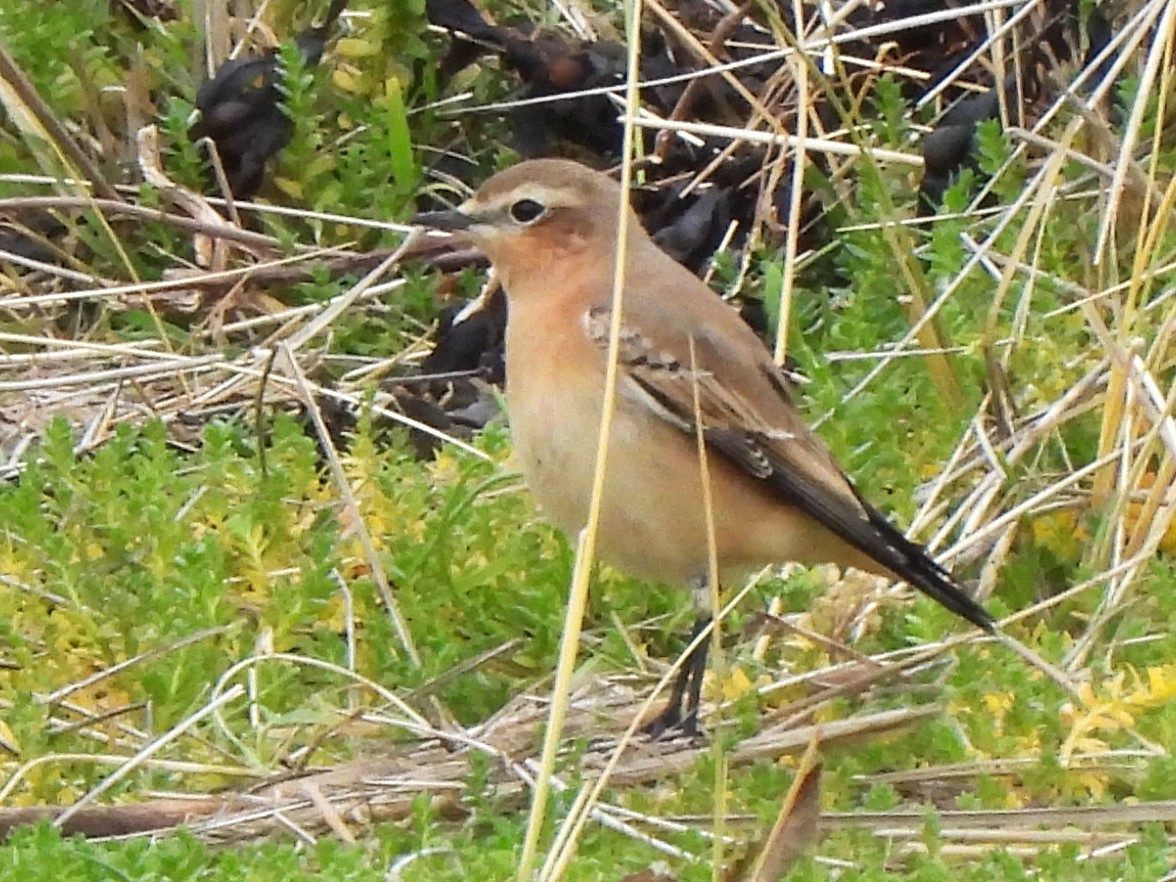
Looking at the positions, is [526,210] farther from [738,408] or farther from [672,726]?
[672,726]

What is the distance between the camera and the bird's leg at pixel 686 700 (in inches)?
160

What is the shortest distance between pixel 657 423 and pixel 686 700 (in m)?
0.53

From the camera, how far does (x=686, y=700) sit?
416 centimetres

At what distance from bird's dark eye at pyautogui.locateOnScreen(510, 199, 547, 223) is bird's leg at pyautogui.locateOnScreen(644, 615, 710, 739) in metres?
0.90

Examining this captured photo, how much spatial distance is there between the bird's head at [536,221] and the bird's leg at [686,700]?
0.79m

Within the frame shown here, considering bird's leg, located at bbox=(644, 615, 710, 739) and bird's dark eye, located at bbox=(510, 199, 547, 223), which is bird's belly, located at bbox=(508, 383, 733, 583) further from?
bird's dark eye, located at bbox=(510, 199, 547, 223)

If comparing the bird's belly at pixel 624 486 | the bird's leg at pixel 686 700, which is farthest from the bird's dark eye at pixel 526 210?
the bird's leg at pixel 686 700

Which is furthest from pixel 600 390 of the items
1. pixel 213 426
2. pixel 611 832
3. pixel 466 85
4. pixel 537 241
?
pixel 466 85

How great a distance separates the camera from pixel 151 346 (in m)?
5.81

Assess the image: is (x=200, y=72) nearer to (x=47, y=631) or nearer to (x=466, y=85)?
(x=466, y=85)

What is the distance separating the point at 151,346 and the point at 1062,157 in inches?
97.3

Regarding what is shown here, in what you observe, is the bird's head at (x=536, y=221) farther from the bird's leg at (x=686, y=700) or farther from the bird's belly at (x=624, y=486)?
the bird's leg at (x=686, y=700)

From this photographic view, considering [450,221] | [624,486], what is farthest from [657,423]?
[450,221]

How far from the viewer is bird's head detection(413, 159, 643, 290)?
4.36m
